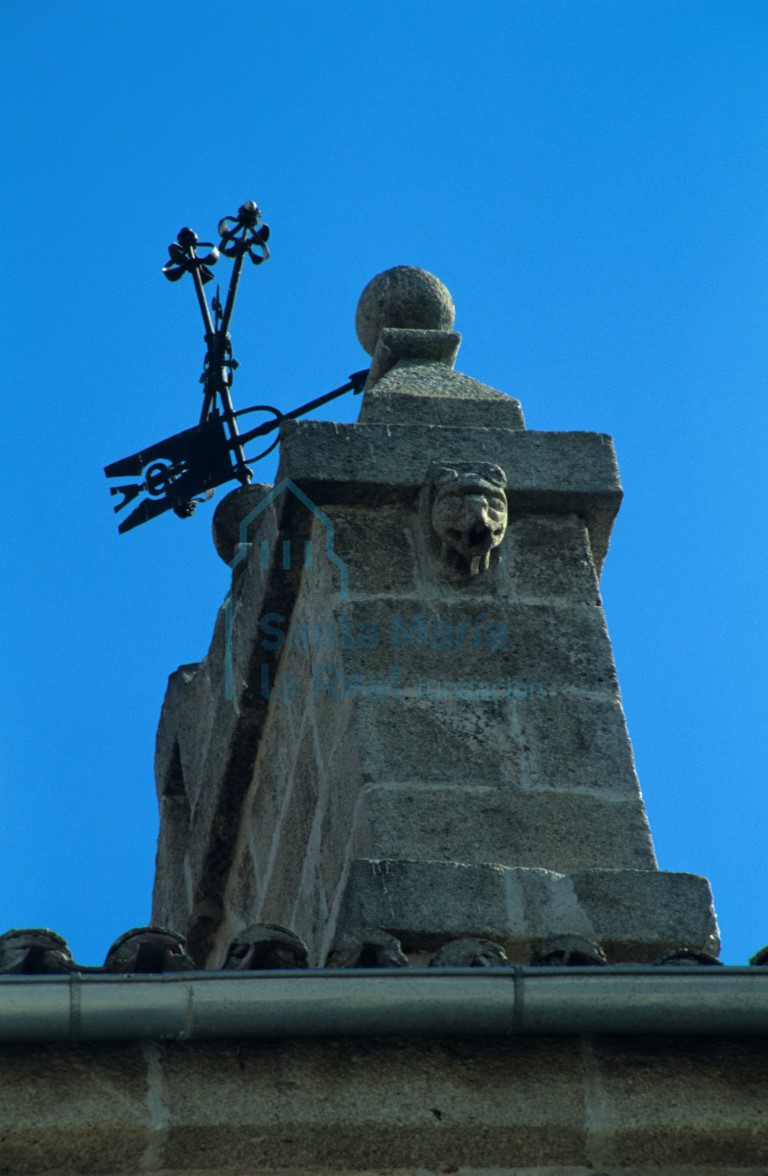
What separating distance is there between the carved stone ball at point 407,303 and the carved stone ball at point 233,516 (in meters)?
0.64

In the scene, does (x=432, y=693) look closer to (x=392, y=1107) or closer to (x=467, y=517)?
(x=467, y=517)

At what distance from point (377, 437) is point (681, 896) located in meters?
1.54

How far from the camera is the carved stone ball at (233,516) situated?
23.4ft

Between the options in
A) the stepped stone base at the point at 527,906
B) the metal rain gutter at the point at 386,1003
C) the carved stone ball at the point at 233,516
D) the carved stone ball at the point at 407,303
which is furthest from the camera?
the carved stone ball at the point at 233,516

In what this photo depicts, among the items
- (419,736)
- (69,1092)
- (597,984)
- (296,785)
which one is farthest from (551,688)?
(69,1092)

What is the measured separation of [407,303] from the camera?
6809 millimetres

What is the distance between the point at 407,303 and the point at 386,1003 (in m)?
3.45

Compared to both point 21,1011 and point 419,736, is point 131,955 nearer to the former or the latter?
point 21,1011

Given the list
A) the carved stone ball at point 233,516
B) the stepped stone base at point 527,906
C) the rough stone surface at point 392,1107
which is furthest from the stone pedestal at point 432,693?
the rough stone surface at point 392,1107

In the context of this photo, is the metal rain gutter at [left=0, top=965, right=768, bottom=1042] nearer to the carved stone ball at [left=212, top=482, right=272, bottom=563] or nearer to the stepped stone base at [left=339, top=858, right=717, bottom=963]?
the stepped stone base at [left=339, top=858, right=717, bottom=963]

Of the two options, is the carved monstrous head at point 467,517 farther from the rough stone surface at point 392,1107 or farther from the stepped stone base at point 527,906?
the rough stone surface at point 392,1107

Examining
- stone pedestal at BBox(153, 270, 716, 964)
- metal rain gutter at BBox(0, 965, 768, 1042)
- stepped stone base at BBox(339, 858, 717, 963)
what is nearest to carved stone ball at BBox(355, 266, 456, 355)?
stone pedestal at BBox(153, 270, 716, 964)

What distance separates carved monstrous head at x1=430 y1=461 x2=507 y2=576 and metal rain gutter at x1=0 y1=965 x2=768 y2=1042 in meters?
2.02

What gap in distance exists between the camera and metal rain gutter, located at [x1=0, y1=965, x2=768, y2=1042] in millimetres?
3619
